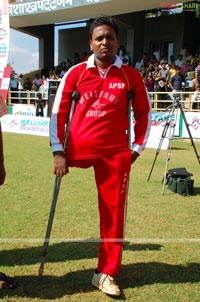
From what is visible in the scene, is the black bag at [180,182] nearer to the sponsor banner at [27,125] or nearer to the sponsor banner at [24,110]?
the sponsor banner at [27,125]

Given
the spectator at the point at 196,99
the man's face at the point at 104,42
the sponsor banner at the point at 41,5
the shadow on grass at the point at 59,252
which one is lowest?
the shadow on grass at the point at 59,252

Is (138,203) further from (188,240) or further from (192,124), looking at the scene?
(192,124)

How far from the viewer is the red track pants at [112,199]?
10.6 feet

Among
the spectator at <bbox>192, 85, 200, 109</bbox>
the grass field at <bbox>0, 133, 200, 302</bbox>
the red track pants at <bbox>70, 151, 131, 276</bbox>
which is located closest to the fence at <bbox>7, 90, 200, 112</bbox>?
the spectator at <bbox>192, 85, 200, 109</bbox>

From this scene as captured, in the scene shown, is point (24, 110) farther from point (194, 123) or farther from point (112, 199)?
point (112, 199)

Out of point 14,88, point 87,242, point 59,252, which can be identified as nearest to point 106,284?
point 59,252

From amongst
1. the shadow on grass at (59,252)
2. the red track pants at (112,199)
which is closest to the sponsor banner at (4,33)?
the red track pants at (112,199)

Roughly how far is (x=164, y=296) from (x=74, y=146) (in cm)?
148

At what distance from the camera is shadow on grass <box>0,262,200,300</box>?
332cm

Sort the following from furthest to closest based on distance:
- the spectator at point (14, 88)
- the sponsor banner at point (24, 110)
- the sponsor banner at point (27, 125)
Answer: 1. the spectator at point (14, 88)
2. the sponsor banner at point (24, 110)
3. the sponsor banner at point (27, 125)

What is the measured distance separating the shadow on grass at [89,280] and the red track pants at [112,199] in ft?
1.07

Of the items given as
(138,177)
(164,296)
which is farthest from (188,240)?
(138,177)

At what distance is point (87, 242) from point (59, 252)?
A: 448mm

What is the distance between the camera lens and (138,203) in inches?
247
